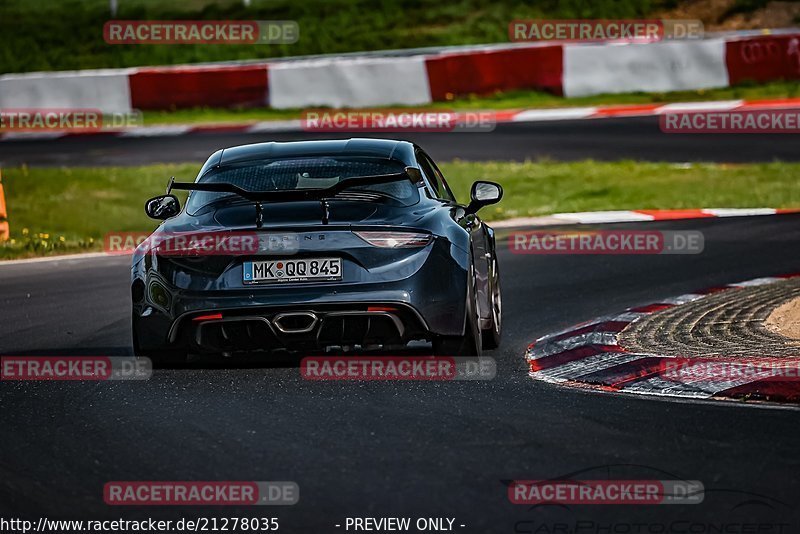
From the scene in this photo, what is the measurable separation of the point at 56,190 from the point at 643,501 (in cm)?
1651

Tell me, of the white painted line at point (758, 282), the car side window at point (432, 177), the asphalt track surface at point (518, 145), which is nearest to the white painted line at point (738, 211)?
the asphalt track surface at point (518, 145)

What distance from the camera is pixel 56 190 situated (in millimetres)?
21312

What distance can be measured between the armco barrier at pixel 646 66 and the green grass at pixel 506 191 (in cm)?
668

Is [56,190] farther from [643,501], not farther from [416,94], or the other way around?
[643,501]

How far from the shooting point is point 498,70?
2981 cm

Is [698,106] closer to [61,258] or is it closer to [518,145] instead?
[518,145]

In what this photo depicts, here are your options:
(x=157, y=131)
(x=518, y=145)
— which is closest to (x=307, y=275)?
(x=518, y=145)

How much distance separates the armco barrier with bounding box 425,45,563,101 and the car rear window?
2011cm

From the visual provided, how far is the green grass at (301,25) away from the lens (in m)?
35.6

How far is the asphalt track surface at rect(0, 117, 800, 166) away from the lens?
23.4 meters
